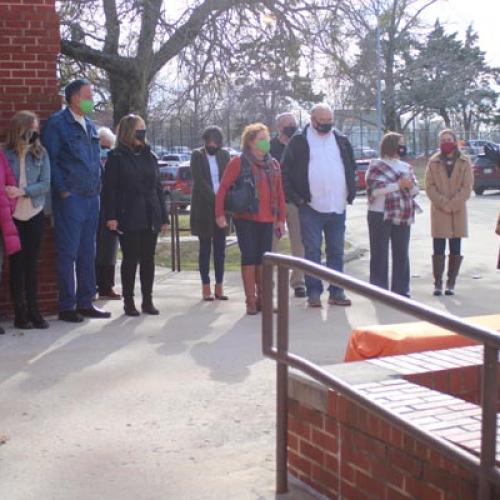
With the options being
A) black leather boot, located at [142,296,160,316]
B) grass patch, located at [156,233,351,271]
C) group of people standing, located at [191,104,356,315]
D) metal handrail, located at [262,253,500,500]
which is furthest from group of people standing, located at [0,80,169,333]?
grass patch, located at [156,233,351,271]

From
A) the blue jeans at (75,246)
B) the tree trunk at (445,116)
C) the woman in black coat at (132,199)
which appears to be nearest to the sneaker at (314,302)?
the woman in black coat at (132,199)

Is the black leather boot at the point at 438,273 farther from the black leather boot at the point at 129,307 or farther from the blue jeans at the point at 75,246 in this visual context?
the blue jeans at the point at 75,246

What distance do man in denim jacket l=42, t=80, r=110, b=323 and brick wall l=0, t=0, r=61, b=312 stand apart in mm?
304

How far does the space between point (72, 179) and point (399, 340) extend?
12.7ft

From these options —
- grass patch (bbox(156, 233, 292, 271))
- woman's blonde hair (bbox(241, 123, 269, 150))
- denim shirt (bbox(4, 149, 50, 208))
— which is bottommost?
grass patch (bbox(156, 233, 292, 271))

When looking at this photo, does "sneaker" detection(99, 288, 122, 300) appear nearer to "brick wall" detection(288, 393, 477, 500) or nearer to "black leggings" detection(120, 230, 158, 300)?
"black leggings" detection(120, 230, 158, 300)

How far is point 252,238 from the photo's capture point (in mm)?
8492

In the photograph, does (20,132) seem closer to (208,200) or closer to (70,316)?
(70,316)

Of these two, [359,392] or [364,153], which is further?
[364,153]

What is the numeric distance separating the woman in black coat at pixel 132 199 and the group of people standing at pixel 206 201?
11 mm

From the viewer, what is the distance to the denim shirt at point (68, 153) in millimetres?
7770

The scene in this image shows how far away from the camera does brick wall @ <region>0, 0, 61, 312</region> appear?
7.87 metres

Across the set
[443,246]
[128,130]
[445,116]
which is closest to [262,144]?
[128,130]

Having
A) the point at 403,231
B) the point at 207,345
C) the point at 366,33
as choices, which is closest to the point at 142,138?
the point at 207,345
